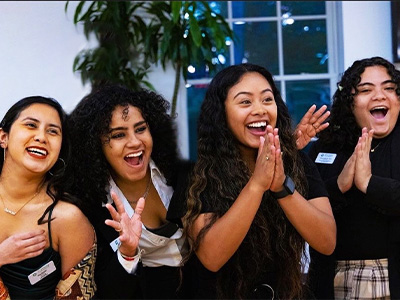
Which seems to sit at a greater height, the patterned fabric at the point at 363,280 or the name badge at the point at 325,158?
the name badge at the point at 325,158

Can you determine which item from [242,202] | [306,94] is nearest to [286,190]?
[242,202]

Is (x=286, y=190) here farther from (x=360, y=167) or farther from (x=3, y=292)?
(x=3, y=292)

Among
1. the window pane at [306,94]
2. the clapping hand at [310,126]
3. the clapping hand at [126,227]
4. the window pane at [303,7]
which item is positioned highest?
the window pane at [303,7]

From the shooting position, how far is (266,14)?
187 inches

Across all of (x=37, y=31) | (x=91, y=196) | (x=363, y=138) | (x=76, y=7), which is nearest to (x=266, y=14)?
(x=76, y=7)

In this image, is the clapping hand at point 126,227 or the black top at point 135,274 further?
the black top at point 135,274

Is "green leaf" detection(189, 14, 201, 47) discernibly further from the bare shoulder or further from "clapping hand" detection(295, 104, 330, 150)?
the bare shoulder

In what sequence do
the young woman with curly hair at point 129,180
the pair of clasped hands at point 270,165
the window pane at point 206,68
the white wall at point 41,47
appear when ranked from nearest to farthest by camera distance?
the pair of clasped hands at point 270,165, the young woman with curly hair at point 129,180, the white wall at point 41,47, the window pane at point 206,68

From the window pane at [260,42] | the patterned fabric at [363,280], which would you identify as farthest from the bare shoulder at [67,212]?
the window pane at [260,42]

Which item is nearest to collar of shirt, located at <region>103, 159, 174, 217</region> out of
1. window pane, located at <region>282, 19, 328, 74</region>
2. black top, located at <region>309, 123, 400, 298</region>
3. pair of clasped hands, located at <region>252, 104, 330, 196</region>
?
pair of clasped hands, located at <region>252, 104, 330, 196</region>

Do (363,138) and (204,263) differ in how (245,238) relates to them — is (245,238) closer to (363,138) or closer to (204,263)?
(204,263)

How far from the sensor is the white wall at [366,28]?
435 centimetres

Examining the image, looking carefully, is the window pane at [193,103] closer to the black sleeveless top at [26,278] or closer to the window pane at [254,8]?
the window pane at [254,8]

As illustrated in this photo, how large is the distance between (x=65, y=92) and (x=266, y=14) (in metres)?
1.71
